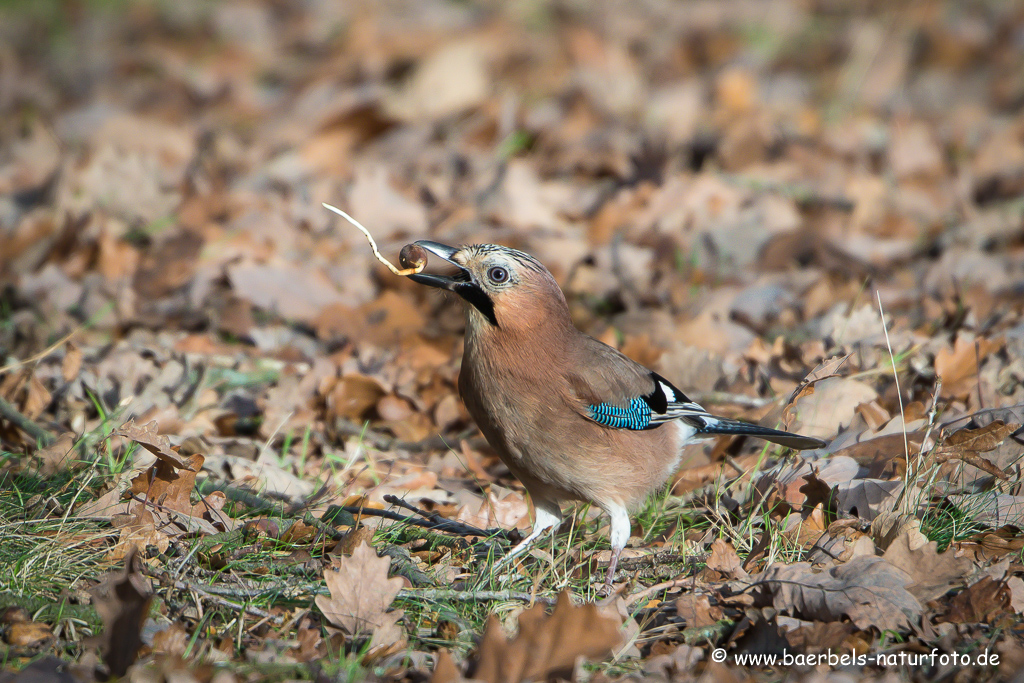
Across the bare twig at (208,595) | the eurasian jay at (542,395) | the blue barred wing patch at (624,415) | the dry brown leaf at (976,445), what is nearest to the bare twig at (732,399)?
the eurasian jay at (542,395)

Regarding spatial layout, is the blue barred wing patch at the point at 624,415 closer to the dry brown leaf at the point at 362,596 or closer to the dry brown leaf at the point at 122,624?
the dry brown leaf at the point at 362,596

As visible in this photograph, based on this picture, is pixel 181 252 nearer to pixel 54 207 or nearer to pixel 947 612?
pixel 54 207

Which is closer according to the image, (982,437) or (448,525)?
(982,437)

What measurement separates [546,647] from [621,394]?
134 cm

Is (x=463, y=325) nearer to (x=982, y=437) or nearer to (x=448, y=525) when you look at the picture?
(x=448, y=525)

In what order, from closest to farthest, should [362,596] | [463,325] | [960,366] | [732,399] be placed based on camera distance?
1. [362,596]
2. [960,366]
3. [732,399]
4. [463,325]

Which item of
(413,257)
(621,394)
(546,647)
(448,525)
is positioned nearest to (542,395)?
(621,394)

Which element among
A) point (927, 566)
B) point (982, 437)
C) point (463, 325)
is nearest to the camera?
point (927, 566)

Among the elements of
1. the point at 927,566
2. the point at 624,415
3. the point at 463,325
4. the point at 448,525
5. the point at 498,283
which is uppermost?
the point at 498,283

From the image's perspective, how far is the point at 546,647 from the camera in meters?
2.55

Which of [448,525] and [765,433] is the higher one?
[765,433]

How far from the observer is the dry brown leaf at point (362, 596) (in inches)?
109

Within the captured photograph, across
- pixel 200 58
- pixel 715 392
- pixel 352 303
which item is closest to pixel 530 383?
pixel 715 392

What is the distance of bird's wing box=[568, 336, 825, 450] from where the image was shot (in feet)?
11.7
